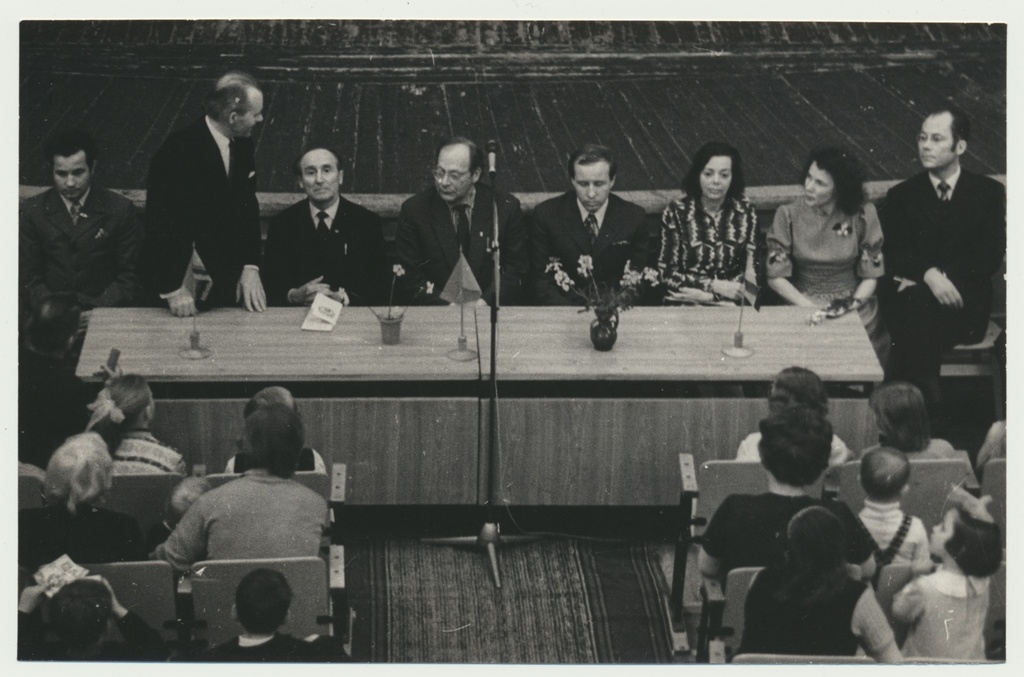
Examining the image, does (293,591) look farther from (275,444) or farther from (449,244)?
(449,244)

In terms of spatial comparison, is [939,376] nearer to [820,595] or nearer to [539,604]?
[820,595]

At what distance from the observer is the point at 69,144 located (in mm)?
7133

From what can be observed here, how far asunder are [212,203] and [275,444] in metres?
1.30

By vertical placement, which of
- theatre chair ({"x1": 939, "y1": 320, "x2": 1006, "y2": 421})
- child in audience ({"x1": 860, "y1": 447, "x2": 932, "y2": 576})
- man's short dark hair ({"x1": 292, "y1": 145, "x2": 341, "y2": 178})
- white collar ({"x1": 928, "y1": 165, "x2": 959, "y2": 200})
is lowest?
child in audience ({"x1": 860, "y1": 447, "x2": 932, "y2": 576})

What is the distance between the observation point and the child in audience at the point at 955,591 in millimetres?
6605

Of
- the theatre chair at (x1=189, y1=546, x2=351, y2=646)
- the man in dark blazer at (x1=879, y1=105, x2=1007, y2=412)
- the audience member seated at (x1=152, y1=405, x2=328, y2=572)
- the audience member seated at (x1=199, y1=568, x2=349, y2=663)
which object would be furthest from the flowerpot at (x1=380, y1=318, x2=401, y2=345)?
the man in dark blazer at (x1=879, y1=105, x2=1007, y2=412)

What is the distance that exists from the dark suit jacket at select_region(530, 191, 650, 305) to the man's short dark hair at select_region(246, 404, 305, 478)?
1498mm

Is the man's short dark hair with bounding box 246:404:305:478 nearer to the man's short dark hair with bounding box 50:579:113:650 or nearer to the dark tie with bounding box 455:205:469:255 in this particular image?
the man's short dark hair with bounding box 50:579:113:650

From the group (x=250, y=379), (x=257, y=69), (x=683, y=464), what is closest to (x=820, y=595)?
(x=683, y=464)

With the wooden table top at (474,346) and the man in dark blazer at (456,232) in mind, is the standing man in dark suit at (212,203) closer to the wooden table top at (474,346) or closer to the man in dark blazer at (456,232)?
the wooden table top at (474,346)

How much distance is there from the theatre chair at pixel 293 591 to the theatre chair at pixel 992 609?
207 centimetres

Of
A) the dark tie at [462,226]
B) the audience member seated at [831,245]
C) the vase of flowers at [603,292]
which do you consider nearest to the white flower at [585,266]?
the vase of flowers at [603,292]

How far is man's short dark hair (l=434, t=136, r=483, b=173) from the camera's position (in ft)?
23.7

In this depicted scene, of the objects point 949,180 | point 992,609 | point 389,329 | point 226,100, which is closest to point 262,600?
point 389,329
